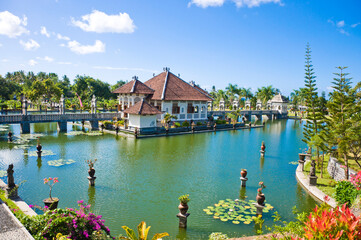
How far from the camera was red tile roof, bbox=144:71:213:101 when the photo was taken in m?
33.1

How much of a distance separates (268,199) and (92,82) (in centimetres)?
5223

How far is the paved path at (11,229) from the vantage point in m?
5.36

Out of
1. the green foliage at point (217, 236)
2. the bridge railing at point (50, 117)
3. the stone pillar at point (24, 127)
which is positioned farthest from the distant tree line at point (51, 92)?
the green foliage at point (217, 236)

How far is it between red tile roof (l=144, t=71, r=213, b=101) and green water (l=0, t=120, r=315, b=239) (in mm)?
10798

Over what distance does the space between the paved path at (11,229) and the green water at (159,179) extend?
10.4 feet

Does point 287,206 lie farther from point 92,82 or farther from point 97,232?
point 92,82

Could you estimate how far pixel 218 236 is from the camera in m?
7.63

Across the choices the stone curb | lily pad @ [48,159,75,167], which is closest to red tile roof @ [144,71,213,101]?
lily pad @ [48,159,75,167]

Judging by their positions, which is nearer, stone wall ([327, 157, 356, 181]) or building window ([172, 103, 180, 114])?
stone wall ([327, 157, 356, 181])

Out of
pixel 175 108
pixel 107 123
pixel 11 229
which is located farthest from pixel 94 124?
pixel 11 229

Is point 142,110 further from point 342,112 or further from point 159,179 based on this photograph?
point 342,112

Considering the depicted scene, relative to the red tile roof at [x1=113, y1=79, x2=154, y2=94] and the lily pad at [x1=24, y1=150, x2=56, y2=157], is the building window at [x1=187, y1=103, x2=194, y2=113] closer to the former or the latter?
the red tile roof at [x1=113, y1=79, x2=154, y2=94]

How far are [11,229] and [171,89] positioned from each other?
2948cm

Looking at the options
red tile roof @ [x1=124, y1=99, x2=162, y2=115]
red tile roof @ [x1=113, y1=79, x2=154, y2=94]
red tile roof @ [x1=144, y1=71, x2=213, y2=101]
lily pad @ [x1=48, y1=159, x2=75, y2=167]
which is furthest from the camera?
red tile roof @ [x1=144, y1=71, x2=213, y2=101]
